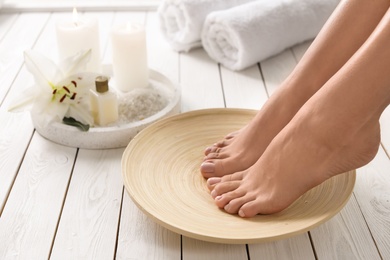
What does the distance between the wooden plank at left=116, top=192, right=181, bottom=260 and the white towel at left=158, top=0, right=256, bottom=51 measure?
87 cm

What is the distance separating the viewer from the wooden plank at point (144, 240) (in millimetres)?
1135

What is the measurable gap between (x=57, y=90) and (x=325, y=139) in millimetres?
680

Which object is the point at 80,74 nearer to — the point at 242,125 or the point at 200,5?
the point at 242,125

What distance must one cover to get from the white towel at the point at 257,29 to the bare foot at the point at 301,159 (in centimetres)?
73

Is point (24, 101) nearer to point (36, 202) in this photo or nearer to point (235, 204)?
point (36, 202)

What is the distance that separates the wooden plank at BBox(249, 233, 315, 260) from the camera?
1138 millimetres

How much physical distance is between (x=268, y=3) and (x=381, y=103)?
959 millimetres

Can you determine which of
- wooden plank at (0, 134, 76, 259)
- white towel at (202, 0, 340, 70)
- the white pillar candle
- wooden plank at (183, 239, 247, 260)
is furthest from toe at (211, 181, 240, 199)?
white towel at (202, 0, 340, 70)

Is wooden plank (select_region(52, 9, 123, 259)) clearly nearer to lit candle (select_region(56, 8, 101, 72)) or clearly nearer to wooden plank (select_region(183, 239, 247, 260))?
wooden plank (select_region(183, 239, 247, 260))

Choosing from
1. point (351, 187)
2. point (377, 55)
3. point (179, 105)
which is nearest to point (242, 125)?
point (179, 105)

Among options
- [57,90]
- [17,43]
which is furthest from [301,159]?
[17,43]

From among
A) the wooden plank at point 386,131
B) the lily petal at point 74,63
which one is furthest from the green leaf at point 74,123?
the wooden plank at point 386,131

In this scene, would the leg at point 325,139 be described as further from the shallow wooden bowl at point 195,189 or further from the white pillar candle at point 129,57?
the white pillar candle at point 129,57

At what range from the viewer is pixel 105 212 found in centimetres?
126
